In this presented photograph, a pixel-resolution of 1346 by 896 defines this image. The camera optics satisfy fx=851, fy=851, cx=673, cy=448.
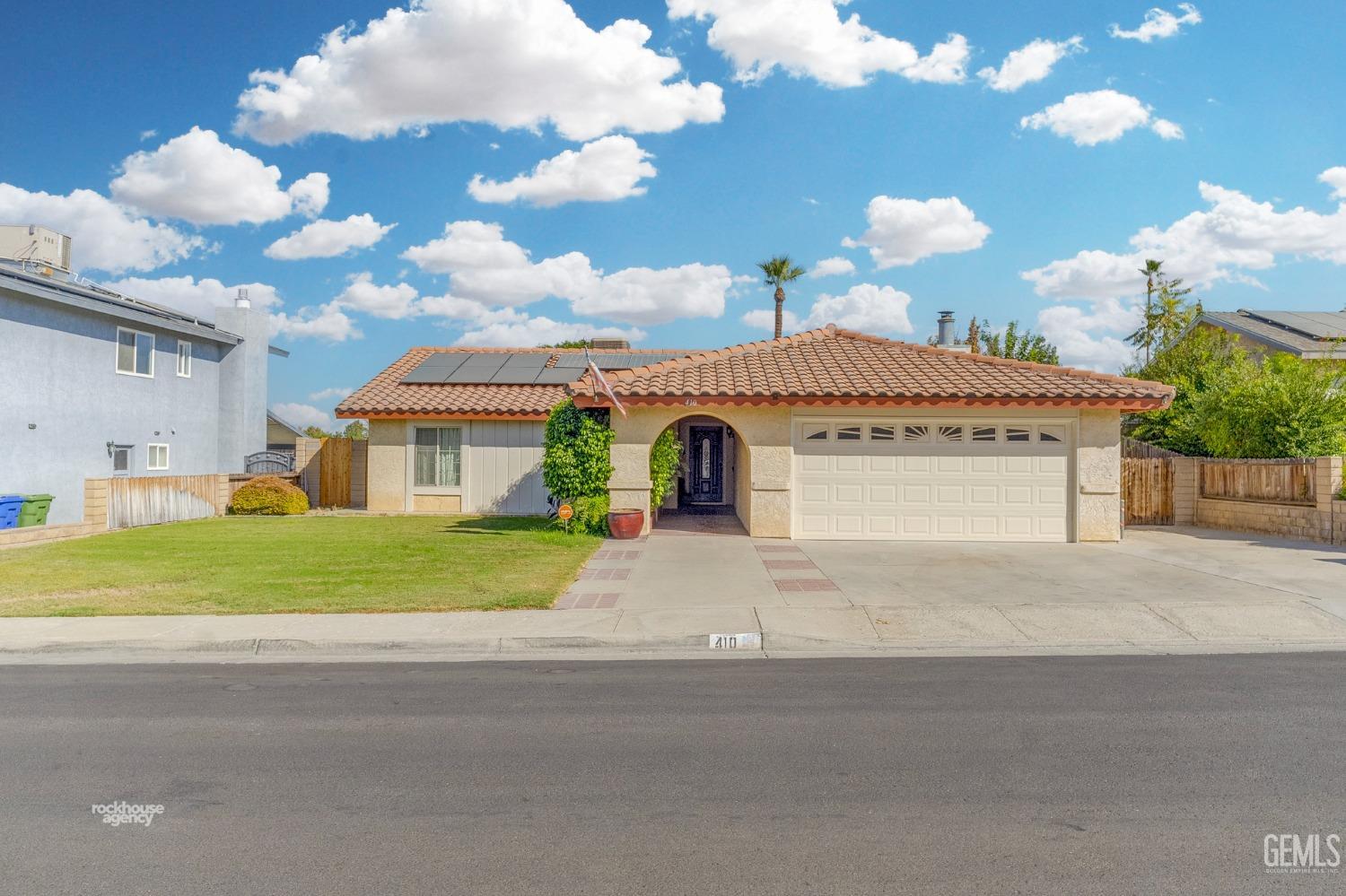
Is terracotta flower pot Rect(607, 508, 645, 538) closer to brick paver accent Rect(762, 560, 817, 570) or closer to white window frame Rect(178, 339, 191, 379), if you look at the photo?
brick paver accent Rect(762, 560, 817, 570)

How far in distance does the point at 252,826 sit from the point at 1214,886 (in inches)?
184

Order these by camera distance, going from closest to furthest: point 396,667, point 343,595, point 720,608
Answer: point 396,667 < point 720,608 < point 343,595

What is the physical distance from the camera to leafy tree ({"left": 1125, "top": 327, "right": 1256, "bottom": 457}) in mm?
20506

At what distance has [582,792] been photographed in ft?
16.0

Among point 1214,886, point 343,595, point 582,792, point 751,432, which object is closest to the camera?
point 1214,886

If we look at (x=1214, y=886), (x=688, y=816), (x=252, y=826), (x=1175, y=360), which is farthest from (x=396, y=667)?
(x=1175, y=360)

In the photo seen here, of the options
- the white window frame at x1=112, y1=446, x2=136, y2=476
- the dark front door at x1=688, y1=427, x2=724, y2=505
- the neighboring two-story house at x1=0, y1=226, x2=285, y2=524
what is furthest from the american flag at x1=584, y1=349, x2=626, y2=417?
the white window frame at x1=112, y1=446, x2=136, y2=476

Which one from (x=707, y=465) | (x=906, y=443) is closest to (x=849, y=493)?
(x=906, y=443)

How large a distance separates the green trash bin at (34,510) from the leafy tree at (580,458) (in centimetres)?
A: 1079

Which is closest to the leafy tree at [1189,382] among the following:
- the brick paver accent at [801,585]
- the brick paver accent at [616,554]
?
the brick paver accent at [801,585]

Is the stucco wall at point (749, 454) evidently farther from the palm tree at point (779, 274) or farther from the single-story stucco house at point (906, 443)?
the palm tree at point (779, 274)

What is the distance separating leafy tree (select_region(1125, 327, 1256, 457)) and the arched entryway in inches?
422

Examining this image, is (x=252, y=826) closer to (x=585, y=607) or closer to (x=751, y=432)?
(x=585, y=607)

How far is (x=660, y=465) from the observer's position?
58.7 feet
